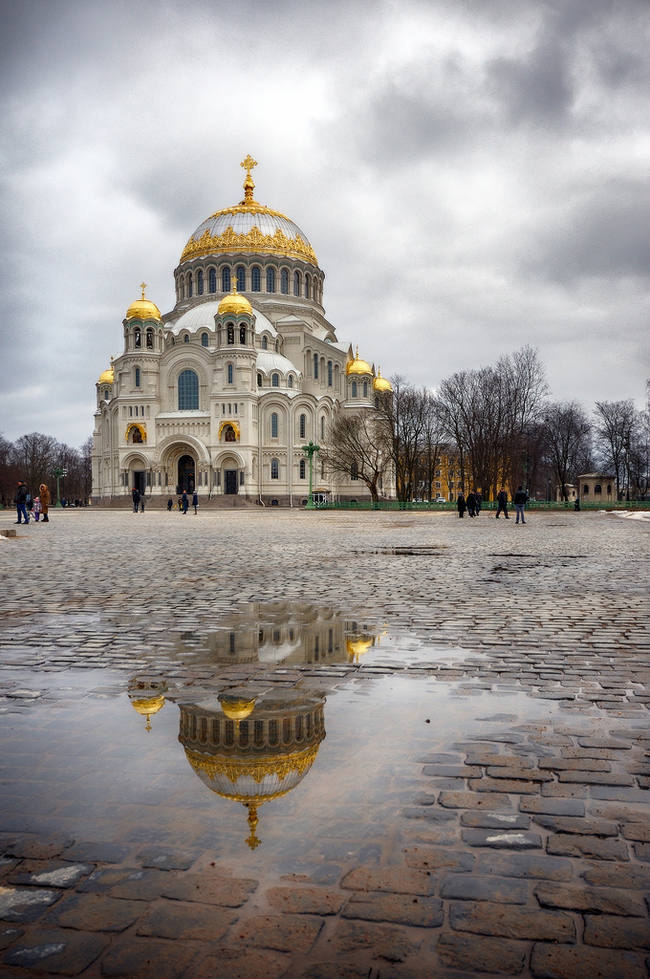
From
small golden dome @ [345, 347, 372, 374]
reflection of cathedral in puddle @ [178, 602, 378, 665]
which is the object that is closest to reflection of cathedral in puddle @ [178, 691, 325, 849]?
reflection of cathedral in puddle @ [178, 602, 378, 665]

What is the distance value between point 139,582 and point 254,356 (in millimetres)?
64290

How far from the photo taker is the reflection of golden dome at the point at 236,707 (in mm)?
4441

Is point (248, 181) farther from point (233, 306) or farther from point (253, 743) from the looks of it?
point (253, 743)

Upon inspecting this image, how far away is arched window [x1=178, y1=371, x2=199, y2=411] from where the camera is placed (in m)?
75.7

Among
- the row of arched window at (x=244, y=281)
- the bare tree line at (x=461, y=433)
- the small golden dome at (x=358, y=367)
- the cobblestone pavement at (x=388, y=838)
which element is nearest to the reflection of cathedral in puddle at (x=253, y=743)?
the cobblestone pavement at (x=388, y=838)

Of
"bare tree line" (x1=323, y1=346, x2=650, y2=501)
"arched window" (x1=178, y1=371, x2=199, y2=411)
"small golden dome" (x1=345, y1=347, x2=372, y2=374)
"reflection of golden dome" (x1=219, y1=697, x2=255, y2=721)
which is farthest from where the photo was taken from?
"small golden dome" (x1=345, y1=347, x2=372, y2=374)

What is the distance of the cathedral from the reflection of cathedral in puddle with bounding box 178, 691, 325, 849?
62.8m

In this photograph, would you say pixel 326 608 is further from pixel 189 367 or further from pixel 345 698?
pixel 189 367

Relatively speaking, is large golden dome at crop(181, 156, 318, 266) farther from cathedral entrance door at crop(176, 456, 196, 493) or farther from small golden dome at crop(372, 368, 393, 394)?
cathedral entrance door at crop(176, 456, 196, 493)

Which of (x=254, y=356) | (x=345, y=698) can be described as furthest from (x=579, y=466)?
(x=345, y=698)

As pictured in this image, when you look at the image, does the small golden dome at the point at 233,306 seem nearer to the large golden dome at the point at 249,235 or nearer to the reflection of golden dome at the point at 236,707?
the large golden dome at the point at 249,235

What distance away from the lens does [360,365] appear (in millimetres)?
89938

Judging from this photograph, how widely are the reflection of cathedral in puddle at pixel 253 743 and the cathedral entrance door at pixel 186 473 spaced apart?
7043 centimetres

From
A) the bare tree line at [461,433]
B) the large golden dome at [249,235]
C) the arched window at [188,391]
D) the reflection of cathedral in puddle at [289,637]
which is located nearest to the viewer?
the reflection of cathedral in puddle at [289,637]
